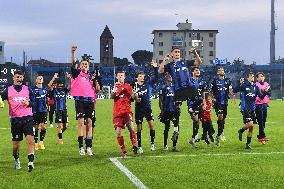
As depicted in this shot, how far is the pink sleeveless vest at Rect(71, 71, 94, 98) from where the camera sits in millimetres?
12844

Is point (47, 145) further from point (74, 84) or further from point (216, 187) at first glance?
point (216, 187)

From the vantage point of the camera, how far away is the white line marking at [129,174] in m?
8.70

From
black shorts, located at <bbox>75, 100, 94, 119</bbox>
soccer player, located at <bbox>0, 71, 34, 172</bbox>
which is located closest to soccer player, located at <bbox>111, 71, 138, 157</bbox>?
black shorts, located at <bbox>75, 100, 94, 119</bbox>

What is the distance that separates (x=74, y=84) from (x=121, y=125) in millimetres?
1608

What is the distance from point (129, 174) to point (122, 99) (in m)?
3.31

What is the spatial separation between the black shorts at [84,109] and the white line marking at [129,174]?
1486mm

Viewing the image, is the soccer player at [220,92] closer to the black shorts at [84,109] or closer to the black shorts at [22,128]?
the black shorts at [84,109]

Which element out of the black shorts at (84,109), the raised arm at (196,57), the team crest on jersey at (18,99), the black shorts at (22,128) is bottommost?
the black shorts at (22,128)

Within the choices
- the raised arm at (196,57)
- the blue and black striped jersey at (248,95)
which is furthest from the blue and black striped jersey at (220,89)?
the raised arm at (196,57)

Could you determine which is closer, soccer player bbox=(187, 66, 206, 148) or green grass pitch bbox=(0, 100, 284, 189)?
green grass pitch bbox=(0, 100, 284, 189)

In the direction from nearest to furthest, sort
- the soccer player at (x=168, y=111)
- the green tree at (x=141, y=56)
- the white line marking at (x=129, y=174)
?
the white line marking at (x=129, y=174) < the soccer player at (x=168, y=111) < the green tree at (x=141, y=56)

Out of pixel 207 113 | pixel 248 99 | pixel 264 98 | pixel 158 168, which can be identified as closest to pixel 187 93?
pixel 158 168

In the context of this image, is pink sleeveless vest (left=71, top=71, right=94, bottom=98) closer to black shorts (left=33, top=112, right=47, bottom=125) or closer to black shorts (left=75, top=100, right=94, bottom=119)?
black shorts (left=75, top=100, right=94, bottom=119)

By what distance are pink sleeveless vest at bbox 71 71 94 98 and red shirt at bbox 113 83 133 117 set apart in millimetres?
794
